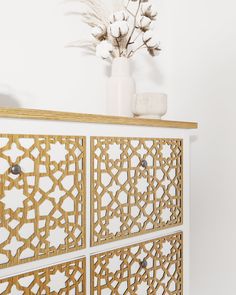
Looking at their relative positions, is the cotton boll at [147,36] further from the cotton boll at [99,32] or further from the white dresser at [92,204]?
the white dresser at [92,204]

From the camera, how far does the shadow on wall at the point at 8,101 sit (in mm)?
1332

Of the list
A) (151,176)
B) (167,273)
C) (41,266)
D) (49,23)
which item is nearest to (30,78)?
(49,23)

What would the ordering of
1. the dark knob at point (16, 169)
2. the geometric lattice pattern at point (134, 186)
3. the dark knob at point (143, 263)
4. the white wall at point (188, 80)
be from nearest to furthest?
the dark knob at point (16, 169), the geometric lattice pattern at point (134, 186), the dark knob at point (143, 263), the white wall at point (188, 80)

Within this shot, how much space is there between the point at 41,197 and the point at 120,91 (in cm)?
60

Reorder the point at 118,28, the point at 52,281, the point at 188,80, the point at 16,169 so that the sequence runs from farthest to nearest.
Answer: the point at 188,80
the point at 118,28
the point at 52,281
the point at 16,169

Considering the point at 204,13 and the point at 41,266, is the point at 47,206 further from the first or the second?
the point at 204,13

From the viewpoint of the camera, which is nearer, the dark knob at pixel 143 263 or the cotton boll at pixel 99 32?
the dark knob at pixel 143 263

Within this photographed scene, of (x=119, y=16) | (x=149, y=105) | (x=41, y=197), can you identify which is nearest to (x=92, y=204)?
(x=41, y=197)

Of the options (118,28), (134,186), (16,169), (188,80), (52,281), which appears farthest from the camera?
(188,80)

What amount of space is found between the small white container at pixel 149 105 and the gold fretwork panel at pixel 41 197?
40 centimetres

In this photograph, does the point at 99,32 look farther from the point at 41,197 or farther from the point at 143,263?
the point at 143,263

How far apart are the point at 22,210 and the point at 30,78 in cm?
62

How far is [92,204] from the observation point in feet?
3.77

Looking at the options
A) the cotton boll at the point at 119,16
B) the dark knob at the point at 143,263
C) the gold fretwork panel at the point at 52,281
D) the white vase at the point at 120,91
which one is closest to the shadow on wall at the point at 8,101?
the white vase at the point at 120,91
